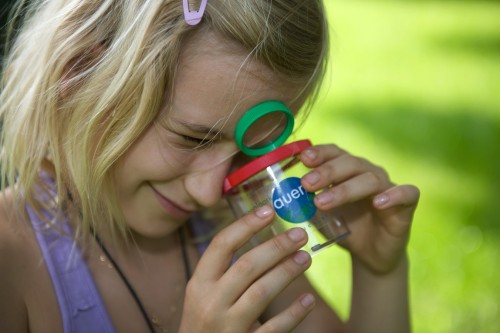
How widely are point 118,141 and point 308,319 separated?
2.50 ft

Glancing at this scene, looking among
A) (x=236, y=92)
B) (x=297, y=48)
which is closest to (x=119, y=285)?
(x=236, y=92)

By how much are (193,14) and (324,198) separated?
46 cm

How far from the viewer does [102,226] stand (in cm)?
161

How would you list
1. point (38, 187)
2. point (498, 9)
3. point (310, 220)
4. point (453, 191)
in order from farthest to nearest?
point (498, 9), point (453, 191), point (38, 187), point (310, 220)

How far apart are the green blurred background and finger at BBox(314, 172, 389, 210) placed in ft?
1.60

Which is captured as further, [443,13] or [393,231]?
[443,13]

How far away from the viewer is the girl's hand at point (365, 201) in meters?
1.45

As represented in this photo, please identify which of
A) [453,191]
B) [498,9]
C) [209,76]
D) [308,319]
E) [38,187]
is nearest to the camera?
[209,76]

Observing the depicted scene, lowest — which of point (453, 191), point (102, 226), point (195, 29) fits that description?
point (453, 191)

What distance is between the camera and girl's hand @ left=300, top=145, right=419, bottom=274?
1446 mm

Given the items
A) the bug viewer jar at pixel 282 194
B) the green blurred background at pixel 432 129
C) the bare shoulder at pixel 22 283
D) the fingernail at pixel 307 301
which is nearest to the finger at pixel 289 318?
the fingernail at pixel 307 301

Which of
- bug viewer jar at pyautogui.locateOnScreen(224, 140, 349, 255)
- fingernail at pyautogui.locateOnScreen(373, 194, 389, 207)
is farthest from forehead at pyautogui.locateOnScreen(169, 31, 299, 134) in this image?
fingernail at pyautogui.locateOnScreen(373, 194, 389, 207)

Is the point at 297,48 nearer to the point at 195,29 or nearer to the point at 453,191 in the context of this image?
the point at 195,29

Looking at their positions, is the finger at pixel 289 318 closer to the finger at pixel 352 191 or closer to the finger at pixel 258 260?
the finger at pixel 258 260
